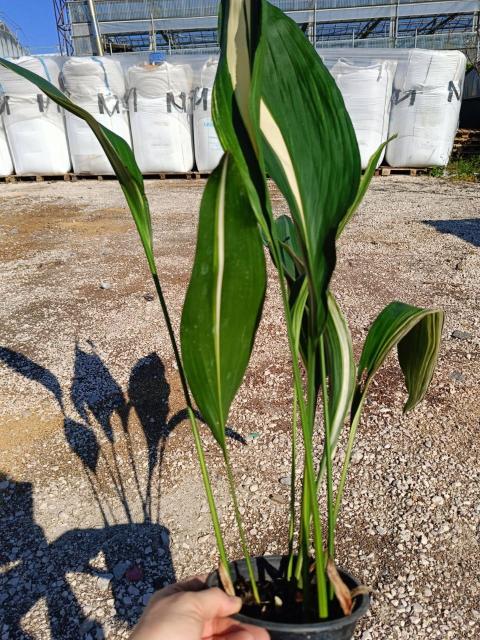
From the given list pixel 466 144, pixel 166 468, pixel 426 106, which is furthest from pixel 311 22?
pixel 166 468

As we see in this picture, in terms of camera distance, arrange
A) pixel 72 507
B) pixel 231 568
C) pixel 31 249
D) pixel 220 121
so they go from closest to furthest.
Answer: pixel 220 121
pixel 231 568
pixel 72 507
pixel 31 249

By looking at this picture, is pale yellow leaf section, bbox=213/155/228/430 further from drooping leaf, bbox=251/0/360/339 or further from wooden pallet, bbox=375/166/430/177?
wooden pallet, bbox=375/166/430/177

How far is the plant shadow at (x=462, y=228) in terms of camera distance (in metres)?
3.19

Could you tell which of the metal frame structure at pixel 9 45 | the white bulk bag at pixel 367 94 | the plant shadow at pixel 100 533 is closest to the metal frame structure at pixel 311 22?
the metal frame structure at pixel 9 45

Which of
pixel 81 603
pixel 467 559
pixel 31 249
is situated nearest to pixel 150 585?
pixel 81 603

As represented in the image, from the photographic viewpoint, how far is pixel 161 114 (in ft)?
17.8

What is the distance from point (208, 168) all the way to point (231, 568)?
5.57 metres

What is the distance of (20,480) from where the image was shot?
1225 millimetres

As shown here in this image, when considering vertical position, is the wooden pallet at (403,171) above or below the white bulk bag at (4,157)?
below

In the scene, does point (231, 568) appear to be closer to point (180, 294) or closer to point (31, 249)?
point (180, 294)

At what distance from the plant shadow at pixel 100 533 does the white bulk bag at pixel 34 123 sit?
197 inches

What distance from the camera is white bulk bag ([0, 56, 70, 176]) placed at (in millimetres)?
5344

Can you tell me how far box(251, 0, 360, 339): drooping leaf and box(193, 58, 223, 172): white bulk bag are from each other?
17.1ft

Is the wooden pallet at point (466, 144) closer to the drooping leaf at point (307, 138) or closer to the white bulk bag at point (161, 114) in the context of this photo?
the white bulk bag at point (161, 114)
